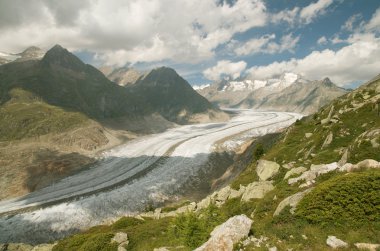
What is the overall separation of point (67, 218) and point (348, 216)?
6392 centimetres

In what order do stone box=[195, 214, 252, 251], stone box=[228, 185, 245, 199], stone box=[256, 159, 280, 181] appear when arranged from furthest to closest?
stone box=[256, 159, 280, 181], stone box=[228, 185, 245, 199], stone box=[195, 214, 252, 251]

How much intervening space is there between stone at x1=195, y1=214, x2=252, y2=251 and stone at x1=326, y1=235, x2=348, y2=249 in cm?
383

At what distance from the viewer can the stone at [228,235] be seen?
1525cm

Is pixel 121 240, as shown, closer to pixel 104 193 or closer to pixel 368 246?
pixel 368 246

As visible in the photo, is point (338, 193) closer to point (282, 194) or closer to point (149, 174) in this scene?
point (282, 194)

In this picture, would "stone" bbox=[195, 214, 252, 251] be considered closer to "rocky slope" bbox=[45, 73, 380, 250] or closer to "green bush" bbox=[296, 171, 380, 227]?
"rocky slope" bbox=[45, 73, 380, 250]

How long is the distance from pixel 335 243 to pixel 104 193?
248 feet

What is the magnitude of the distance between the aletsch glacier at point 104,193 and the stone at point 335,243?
5706 cm

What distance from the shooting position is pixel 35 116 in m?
181

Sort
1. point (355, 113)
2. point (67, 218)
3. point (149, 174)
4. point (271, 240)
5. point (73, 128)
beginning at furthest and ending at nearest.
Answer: point (73, 128)
point (149, 174)
point (67, 218)
point (355, 113)
point (271, 240)

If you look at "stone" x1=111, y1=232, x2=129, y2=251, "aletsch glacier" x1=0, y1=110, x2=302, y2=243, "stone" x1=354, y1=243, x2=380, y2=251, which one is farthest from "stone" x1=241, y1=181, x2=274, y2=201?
"aletsch glacier" x1=0, y1=110, x2=302, y2=243

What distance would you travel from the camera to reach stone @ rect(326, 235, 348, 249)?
47.2 feet

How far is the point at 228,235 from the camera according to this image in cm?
1577

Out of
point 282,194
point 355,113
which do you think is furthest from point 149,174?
point 282,194
